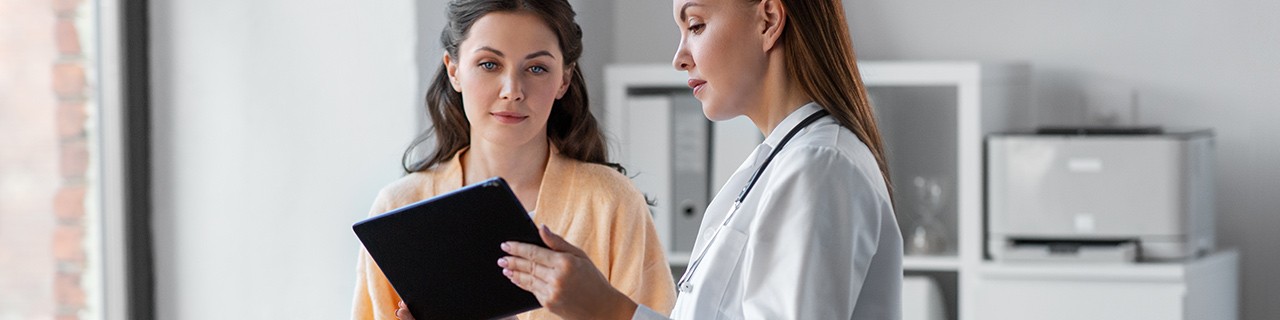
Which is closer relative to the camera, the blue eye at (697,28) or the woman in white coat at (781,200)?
the woman in white coat at (781,200)

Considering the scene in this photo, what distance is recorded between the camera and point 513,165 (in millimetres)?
1654

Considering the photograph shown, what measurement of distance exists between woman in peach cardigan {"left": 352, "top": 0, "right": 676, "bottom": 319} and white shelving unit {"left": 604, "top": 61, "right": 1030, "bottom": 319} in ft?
3.94

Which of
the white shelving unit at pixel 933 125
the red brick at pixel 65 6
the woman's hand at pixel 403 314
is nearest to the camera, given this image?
the woman's hand at pixel 403 314

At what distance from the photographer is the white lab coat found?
1.09 metres

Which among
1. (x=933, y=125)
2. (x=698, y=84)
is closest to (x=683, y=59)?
(x=698, y=84)

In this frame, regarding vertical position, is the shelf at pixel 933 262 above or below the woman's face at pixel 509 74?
below

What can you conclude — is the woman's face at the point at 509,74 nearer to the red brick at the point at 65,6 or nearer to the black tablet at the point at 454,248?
the black tablet at the point at 454,248

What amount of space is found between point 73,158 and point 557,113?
139 cm

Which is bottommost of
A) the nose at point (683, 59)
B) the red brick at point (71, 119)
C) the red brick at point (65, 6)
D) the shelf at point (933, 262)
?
the shelf at point (933, 262)

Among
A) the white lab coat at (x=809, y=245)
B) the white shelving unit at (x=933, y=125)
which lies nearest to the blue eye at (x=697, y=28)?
the white lab coat at (x=809, y=245)

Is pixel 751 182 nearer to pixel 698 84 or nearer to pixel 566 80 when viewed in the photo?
pixel 698 84

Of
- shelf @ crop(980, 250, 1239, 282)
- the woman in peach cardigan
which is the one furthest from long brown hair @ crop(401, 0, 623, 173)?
shelf @ crop(980, 250, 1239, 282)

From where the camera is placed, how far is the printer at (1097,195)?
307 centimetres

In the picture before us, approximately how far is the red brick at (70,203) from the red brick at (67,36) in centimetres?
26
